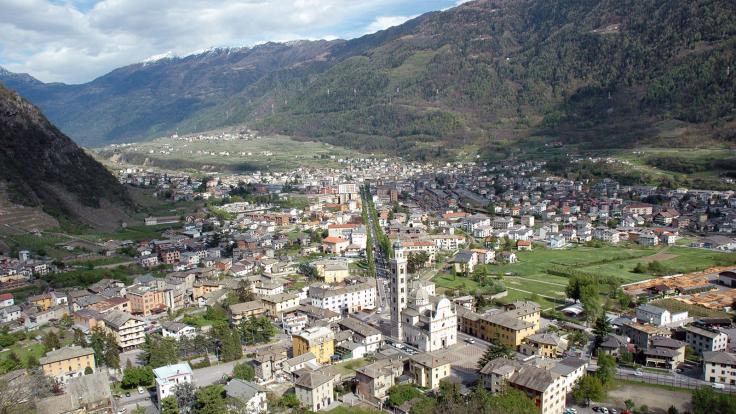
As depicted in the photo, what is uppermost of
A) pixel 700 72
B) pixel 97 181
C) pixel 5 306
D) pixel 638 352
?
pixel 700 72

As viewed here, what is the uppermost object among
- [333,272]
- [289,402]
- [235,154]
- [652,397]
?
[235,154]

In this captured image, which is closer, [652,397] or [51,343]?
[652,397]

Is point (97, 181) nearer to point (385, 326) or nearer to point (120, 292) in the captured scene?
point (120, 292)

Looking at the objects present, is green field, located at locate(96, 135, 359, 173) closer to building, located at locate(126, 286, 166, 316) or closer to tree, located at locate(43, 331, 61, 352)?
building, located at locate(126, 286, 166, 316)

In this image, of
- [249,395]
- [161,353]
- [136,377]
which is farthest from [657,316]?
[136,377]

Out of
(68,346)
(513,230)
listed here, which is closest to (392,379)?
(68,346)

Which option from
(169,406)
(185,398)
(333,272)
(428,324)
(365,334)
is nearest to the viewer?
(169,406)

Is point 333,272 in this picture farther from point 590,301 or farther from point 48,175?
point 48,175
